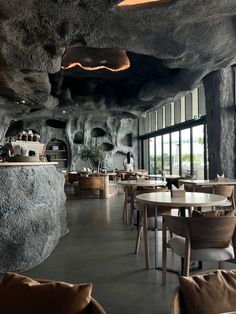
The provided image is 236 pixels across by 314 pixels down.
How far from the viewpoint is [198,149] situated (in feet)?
37.4

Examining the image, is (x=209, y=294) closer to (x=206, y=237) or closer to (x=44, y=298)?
(x=44, y=298)

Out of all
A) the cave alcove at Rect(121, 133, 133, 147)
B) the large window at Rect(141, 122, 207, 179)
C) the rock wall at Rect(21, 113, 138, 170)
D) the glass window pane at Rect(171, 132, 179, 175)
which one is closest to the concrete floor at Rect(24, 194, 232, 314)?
the large window at Rect(141, 122, 207, 179)

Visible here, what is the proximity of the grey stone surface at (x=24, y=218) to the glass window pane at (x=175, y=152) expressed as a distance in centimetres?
974

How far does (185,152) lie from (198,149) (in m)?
1.07

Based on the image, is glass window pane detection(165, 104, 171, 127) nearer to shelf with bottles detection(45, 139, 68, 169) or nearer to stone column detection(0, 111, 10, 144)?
shelf with bottles detection(45, 139, 68, 169)

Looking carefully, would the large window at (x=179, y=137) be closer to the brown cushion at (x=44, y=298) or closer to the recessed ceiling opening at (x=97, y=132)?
the recessed ceiling opening at (x=97, y=132)

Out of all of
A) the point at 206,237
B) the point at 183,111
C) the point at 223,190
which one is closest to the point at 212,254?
the point at 206,237

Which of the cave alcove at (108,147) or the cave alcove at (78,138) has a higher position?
the cave alcove at (78,138)

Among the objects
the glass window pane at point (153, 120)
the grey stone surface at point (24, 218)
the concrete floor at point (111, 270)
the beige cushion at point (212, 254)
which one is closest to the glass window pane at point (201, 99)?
the glass window pane at point (153, 120)

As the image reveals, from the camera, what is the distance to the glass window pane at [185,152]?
39.9 ft

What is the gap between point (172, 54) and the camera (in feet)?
20.2

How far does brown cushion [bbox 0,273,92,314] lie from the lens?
1.11 metres

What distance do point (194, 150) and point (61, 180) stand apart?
7.52 m

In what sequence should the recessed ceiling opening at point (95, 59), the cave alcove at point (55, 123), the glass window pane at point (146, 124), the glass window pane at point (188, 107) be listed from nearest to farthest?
1. the recessed ceiling opening at point (95, 59)
2. the glass window pane at point (188, 107)
3. the cave alcove at point (55, 123)
4. the glass window pane at point (146, 124)
